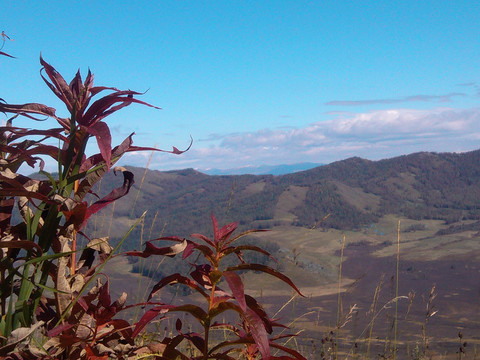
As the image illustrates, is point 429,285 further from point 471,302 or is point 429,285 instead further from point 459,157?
point 459,157

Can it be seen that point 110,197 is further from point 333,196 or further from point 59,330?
point 333,196

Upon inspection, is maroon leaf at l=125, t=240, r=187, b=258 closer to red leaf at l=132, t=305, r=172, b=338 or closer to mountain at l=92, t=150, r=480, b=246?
red leaf at l=132, t=305, r=172, b=338

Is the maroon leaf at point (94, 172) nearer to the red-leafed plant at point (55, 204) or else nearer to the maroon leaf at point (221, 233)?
the red-leafed plant at point (55, 204)

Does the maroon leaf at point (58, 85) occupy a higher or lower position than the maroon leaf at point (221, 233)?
higher

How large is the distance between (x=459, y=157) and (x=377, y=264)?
20793 millimetres

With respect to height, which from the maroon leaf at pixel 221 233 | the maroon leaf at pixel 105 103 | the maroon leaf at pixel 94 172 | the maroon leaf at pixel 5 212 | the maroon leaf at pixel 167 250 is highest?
the maroon leaf at pixel 105 103

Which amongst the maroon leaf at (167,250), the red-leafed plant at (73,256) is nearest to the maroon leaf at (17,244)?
the red-leafed plant at (73,256)

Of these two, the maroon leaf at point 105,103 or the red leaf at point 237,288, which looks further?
the maroon leaf at point 105,103

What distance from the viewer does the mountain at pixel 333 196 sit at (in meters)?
22.0

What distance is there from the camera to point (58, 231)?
1.16 meters

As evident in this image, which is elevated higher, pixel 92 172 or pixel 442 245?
pixel 92 172

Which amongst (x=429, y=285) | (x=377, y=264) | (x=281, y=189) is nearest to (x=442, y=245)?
(x=377, y=264)

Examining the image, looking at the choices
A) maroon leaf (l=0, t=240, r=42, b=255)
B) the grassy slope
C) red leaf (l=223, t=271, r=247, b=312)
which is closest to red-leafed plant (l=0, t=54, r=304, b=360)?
maroon leaf (l=0, t=240, r=42, b=255)

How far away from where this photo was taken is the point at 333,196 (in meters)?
24.2
